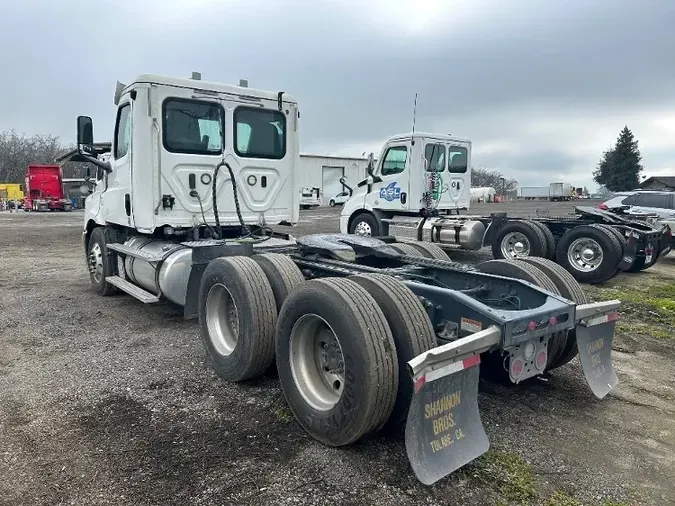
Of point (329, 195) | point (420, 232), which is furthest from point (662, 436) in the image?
point (329, 195)

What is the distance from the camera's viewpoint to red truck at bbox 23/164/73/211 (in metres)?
34.9

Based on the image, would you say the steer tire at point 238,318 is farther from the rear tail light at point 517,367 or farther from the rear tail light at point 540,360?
the rear tail light at point 540,360

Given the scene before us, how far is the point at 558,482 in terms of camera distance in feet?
9.82

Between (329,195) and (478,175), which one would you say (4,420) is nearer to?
(329,195)

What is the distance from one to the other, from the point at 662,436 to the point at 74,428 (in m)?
3.84

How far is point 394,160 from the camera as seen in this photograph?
12.7 meters

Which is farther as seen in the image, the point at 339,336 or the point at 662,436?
the point at 662,436

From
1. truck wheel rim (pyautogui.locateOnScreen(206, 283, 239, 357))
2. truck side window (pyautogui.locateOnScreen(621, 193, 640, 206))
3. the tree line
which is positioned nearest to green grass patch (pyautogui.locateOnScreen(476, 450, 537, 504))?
truck wheel rim (pyautogui.locateOnScreen(206, 283, 239, 357))

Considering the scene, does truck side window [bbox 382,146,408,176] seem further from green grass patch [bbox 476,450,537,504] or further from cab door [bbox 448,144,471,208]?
green grass patch [bbox 476,450,537,504]

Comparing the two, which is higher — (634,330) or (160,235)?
(160,235)

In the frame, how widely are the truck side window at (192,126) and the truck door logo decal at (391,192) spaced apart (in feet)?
21.3

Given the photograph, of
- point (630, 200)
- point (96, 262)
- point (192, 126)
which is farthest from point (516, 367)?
point (630, 200)

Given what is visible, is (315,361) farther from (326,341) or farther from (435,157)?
(435,157)

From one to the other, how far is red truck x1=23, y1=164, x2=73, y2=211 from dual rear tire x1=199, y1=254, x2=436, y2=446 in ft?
116
